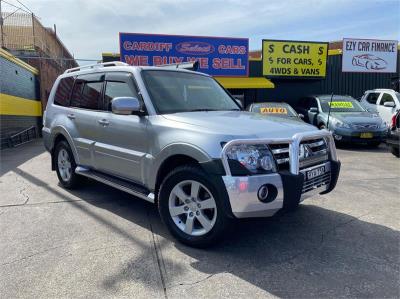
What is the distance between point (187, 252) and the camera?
12.1 feet

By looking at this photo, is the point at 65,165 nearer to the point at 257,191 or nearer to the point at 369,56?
the point at 257,191

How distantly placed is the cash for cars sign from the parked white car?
14.9ft

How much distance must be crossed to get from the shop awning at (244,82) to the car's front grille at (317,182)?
1354cm

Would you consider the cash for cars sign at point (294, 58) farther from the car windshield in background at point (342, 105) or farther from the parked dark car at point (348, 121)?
the car windshield in background at point (342, 105)

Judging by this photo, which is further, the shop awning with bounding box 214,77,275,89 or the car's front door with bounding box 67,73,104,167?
the shop awning with bounding box 214,77,275,89

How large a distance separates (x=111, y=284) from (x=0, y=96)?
37.8 feet

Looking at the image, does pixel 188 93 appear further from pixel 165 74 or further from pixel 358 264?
pixel 358 264

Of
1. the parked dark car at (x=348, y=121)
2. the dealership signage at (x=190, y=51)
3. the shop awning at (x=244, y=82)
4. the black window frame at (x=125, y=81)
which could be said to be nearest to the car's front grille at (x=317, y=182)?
the black window frame at (x=125, y=81)

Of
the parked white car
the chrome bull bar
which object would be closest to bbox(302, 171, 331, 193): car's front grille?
the chrome bull bar

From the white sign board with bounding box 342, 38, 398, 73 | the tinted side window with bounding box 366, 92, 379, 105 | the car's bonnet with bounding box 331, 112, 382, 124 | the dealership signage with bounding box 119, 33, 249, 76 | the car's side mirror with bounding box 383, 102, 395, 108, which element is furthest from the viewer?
the white sign board with bounding box 342, 38, 398, 73

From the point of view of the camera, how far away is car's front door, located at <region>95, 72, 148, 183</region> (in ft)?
14.1

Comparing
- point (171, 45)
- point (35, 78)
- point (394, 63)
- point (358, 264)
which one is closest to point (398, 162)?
point (358, 264)

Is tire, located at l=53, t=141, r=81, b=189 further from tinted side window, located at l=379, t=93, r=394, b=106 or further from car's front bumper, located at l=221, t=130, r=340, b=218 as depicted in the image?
tinted side window, located at l=379, t=93, r=394, b=106

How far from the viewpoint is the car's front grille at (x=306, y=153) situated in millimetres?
3521
